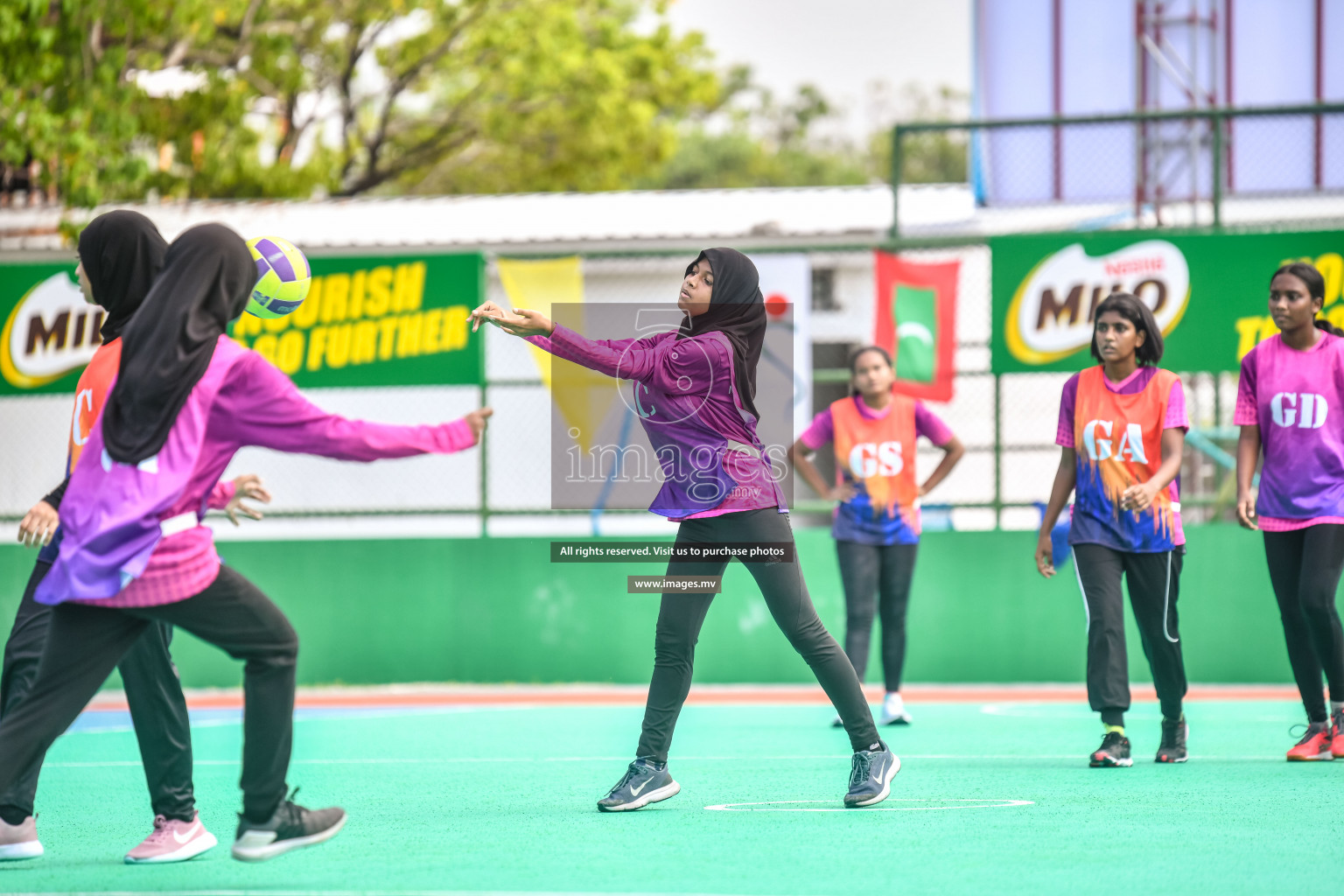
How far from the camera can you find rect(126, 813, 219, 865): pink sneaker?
16.9 feet

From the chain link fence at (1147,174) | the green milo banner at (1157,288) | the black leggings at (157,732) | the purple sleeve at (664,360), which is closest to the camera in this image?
the black leggings at (157,732)

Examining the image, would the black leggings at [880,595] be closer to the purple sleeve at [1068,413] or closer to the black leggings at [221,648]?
the purple sleeve at [1068,413]

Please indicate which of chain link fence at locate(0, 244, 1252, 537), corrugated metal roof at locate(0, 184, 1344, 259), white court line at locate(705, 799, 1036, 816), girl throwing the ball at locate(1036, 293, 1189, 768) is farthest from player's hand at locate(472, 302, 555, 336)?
corrugated metal roof at locate(0, 184, 1344, 259)

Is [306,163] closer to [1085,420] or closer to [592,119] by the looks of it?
[592,119]

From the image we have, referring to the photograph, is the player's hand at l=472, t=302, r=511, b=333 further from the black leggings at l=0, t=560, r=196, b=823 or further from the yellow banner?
the yellow banner

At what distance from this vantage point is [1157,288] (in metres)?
11.7

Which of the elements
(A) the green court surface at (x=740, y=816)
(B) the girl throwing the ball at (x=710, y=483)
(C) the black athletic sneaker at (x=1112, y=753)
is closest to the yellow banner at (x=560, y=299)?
(A) the green court surface at (x=740, y=816)

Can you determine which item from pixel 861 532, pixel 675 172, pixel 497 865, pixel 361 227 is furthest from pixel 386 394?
pixel 675 172

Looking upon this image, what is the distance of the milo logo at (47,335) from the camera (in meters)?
12.5

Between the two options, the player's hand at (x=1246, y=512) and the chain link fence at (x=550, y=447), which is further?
the chain link fence at (x=550, y=447)

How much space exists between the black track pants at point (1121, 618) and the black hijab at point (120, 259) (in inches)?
173

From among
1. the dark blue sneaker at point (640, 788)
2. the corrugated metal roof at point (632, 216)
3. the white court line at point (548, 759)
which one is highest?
the corrugated metal roof at point (632, 216)

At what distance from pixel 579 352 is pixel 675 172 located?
55.8 meters

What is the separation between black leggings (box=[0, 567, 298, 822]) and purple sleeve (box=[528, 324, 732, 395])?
5.15 feet
